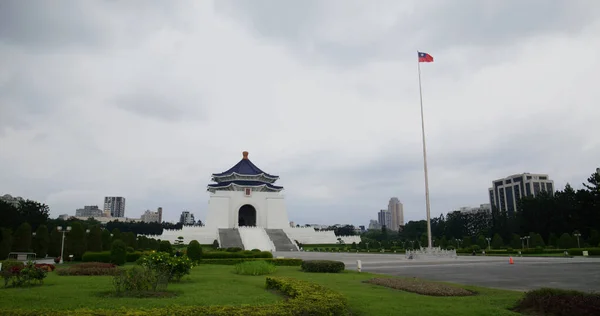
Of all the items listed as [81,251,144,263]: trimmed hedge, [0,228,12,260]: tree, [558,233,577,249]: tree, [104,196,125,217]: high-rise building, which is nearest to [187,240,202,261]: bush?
[81,251,144,263]: trimmed hedge

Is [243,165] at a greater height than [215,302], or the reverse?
[243,165]

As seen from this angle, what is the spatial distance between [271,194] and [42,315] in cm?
5202

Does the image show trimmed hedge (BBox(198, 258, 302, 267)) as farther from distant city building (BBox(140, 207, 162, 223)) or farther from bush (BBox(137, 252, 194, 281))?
distant city building (BBox(140, 207, 162, 223))

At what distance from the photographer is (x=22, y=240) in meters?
23.8

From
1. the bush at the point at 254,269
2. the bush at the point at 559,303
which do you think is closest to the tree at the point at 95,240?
the bush at the point at 254,269

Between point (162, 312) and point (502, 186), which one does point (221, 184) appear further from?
point (502, 186)

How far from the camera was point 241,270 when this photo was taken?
1400 cm

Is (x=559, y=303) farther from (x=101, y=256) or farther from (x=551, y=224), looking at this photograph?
(x=551, y=224)

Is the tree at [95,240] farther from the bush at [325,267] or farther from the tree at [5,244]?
the bush at [325,267]

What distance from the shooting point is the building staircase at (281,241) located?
4100 cm

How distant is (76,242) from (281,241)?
2330 cm

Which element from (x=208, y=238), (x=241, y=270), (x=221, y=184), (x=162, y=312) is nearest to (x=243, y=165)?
(x=221, y=184)

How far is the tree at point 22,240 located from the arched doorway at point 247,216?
36878 mm

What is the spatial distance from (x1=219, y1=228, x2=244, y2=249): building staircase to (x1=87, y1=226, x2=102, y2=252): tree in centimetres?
1693
